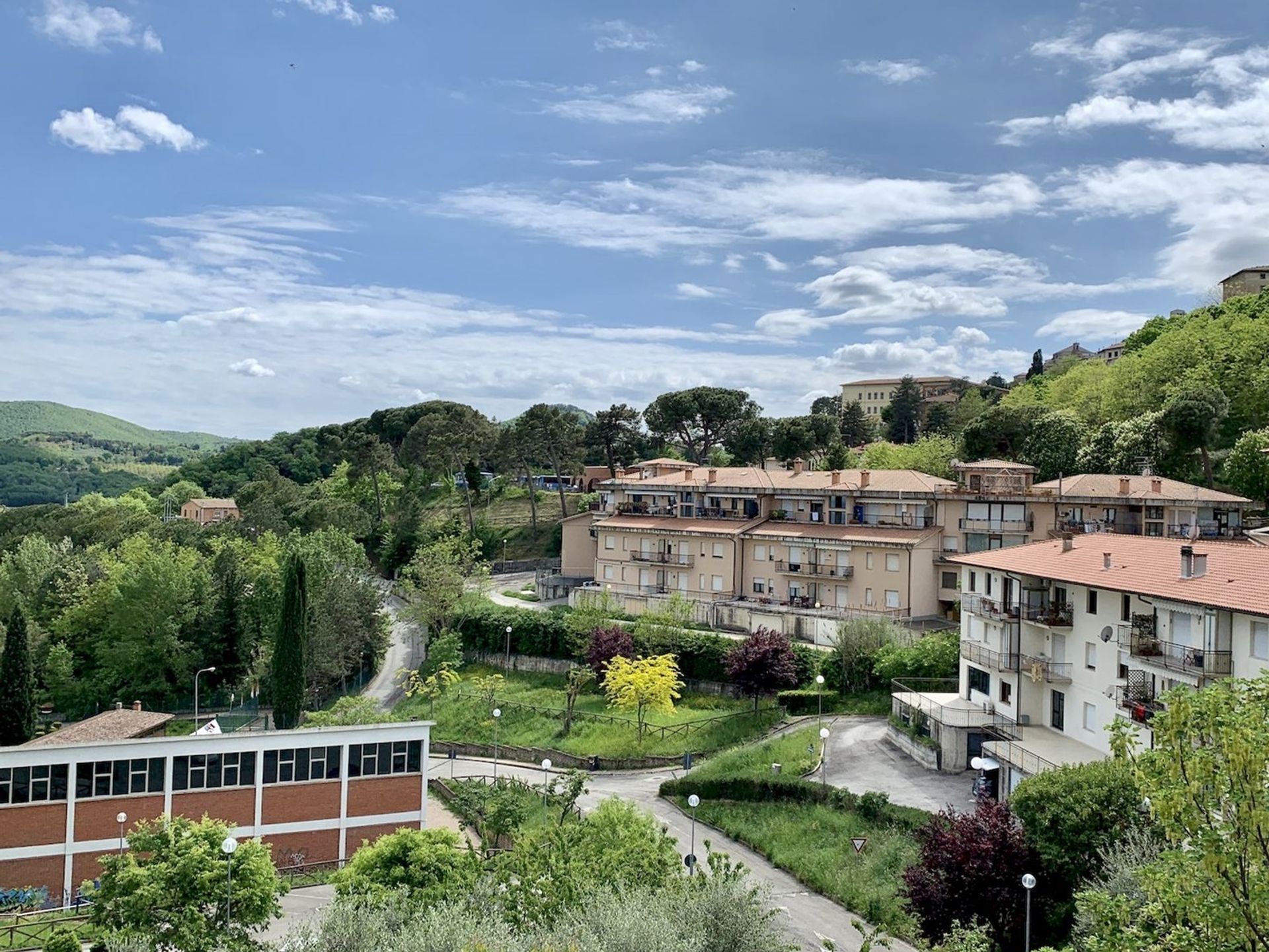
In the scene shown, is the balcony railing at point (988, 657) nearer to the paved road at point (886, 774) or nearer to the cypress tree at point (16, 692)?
the paved road at point (886, 774)

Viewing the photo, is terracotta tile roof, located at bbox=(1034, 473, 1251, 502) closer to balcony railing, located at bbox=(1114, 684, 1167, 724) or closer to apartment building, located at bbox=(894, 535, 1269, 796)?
apartment building, located at bbox=(894, 535, 1269, 796)

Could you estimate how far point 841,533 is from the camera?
56219mm

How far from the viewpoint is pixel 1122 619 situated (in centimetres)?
3161

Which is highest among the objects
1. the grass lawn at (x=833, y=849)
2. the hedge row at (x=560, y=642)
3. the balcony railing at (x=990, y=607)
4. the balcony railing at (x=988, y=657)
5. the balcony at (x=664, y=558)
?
the balcony railing at (x=990, y=607)

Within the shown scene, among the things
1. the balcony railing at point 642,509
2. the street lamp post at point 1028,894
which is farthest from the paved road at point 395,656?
the street lamp post at point 1028,894

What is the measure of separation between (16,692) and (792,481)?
147ft

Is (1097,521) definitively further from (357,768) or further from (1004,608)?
(357,768)

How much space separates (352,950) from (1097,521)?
1799 inches

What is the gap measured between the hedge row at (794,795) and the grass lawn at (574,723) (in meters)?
4.97

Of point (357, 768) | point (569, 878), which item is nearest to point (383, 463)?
point (357, 768)

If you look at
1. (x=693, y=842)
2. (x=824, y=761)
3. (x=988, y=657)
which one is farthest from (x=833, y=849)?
(x=988, y=657)

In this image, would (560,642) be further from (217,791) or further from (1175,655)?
(1175,655)

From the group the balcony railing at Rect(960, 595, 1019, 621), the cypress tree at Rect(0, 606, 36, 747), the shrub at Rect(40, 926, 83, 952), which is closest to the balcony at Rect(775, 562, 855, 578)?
the balcony railing at Rect(960, 595, 1019, 621)

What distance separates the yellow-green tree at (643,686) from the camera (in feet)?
153
